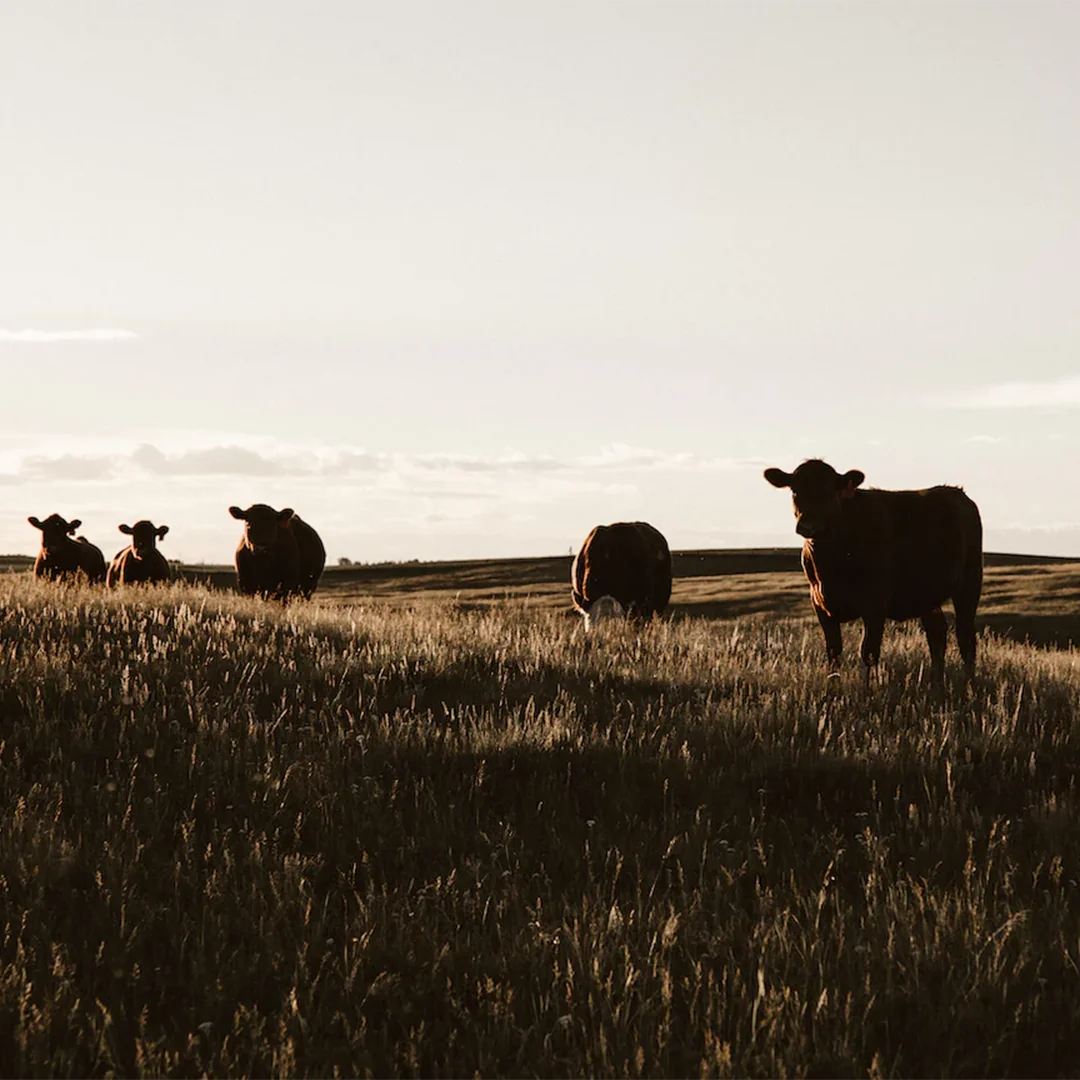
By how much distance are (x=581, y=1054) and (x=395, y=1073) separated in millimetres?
607

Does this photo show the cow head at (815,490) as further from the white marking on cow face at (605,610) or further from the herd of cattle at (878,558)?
the white marking on cow face at (605,610)

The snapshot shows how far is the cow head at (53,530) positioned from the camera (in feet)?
82.8

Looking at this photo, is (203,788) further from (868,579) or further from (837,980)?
(868,579)

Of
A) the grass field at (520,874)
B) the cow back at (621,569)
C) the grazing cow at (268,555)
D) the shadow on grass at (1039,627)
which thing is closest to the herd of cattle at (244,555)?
the grazing cow at (268,555)

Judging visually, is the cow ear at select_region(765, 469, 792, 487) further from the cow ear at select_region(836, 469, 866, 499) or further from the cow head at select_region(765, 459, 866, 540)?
the cow ear at select_region(836, 469, 866, 499)

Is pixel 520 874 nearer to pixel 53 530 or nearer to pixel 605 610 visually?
pixel 605 610

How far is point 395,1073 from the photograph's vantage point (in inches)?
145

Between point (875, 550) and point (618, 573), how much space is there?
665 centimetres

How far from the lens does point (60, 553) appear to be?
2511cm

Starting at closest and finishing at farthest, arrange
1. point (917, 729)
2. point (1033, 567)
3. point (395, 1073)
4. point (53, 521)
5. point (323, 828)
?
point (395, 1073) → point (323, 828) → point (917, 729) → point (53, 521) → point (1033, 567)

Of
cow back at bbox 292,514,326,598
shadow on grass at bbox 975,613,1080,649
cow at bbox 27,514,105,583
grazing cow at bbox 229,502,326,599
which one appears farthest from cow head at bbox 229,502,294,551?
shadow on grass at bbox 975,613,1080,649

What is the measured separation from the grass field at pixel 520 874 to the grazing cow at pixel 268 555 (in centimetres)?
1137

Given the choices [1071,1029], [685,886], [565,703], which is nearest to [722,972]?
[685,886]

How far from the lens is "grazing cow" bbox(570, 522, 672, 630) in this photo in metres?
18.5
